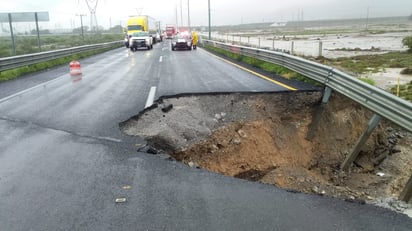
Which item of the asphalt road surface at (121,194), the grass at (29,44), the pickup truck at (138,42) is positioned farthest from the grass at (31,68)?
the pickup truck at (138,42)

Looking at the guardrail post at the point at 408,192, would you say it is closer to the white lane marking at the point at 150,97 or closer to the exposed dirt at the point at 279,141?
the exposed dirt at the point at 279,141

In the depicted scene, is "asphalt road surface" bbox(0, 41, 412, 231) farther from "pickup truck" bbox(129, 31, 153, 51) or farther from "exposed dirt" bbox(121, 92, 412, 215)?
"pickup truck" bbox(129, 31, 153, 51)

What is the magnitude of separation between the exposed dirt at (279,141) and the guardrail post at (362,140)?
0.17m

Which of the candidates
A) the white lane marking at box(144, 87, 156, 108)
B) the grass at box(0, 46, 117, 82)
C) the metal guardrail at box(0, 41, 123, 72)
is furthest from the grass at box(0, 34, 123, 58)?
the white lane marking at box(144, 87, 156, 108)

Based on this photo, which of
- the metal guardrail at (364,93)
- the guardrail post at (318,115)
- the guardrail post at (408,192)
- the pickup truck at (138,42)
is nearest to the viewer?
the guardrail post at (408,192)

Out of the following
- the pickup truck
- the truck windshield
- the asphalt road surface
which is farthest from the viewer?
the truck windshield

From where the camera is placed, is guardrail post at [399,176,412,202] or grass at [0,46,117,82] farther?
grass at [0,46,117,82]

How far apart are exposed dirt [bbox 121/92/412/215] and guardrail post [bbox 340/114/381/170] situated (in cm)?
17

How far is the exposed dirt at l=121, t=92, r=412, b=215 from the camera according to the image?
593 cm

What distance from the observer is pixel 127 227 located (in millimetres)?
3367

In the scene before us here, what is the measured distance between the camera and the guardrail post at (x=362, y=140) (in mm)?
5855

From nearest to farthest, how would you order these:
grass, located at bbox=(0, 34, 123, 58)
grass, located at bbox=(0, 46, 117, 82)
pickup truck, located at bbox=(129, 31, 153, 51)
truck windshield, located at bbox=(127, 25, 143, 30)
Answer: grass, located at bbox=(0, 46, 117, 82) < grass, located at bbox=(0, 34, 123, 58) < pickup truck, located at bbox=(129, 31, 153, 51) < truck windshield, located at bbox=(127, 25, 143, 30)

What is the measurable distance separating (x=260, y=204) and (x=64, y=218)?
1961mm

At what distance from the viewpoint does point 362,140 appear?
19.6 ft
